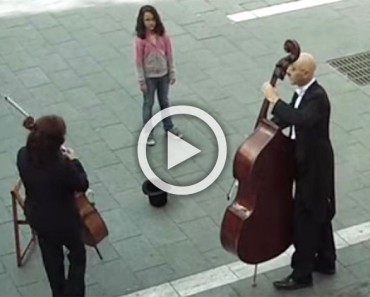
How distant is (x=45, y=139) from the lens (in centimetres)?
647

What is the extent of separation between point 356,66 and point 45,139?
4990 mm

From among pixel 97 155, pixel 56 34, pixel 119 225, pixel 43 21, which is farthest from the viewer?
pixel 43 21

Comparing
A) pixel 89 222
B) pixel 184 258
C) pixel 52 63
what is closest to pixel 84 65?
pixel 52 63

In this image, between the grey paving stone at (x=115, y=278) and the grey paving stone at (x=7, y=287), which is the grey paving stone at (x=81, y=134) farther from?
the grey paving stone at (x=7, y=287)

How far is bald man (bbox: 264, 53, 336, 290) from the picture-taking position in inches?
271

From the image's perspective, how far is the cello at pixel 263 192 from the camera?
685 centimetres

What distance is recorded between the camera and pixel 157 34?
894cm

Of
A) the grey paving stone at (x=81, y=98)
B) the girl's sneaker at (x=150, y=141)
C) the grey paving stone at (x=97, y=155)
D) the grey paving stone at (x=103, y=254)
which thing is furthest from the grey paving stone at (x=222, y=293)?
the grey paving stone at (x=81, y=98)

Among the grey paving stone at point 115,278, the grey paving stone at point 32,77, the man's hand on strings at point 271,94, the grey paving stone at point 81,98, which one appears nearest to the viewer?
the man's hand on strings at point 271,94

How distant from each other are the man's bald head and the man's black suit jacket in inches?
3.2

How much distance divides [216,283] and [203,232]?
0.67 metres

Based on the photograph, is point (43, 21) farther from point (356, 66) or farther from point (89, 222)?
point (89, 222)

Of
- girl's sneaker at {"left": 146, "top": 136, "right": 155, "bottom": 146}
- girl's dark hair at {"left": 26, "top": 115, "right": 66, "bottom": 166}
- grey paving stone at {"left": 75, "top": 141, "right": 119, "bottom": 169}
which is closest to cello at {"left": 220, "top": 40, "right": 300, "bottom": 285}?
girl's dark hair at {"left": 26, "top": 115, "right": 66, "bottom": 166}

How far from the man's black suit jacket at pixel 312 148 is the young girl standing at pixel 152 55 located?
83.6 inches
